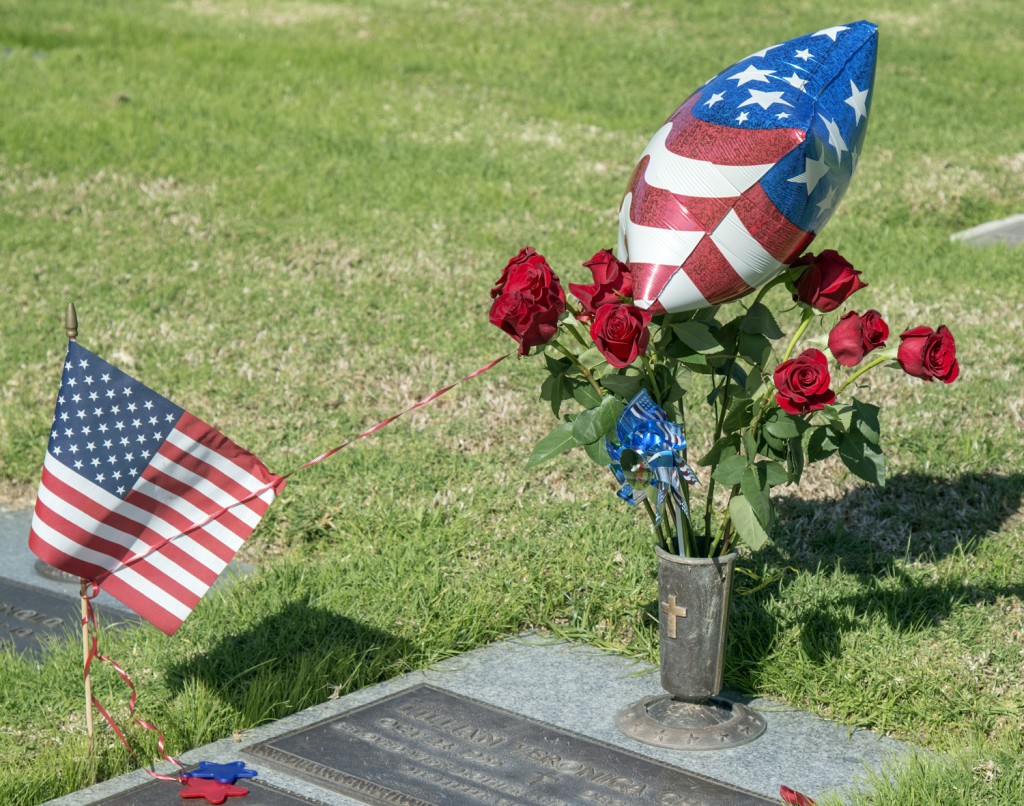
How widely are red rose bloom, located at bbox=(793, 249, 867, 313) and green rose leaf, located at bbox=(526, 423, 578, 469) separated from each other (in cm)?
79

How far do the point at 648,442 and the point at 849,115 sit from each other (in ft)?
3.69

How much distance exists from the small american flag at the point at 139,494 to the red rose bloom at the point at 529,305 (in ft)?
2.72

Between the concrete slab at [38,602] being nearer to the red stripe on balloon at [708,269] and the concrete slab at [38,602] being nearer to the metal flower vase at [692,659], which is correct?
the metal flower vase at [692,659]

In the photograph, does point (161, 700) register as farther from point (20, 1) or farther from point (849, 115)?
point (20, 1)

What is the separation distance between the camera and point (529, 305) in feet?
12.0

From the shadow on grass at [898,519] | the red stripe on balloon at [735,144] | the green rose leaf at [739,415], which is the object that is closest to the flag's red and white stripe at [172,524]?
the green rose leaf at [739,415]

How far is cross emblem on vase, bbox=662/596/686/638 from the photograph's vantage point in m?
4.02

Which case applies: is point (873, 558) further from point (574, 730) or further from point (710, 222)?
point (710, 222)

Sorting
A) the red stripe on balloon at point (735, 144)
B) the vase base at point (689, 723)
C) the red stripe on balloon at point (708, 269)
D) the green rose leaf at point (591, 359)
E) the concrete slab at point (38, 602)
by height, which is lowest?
the concrete slab at point (38, 602)

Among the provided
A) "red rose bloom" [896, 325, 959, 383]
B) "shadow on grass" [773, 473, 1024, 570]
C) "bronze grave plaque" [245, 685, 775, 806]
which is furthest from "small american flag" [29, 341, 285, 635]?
"shadow on grass" [773, 473, 1024, 570]

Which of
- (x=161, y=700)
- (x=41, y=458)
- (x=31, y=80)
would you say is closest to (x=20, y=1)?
(x=31, y=80)

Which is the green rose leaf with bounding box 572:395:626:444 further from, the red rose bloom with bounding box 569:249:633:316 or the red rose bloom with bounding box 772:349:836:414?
the red rose bloom with bounding box 772:349:836:414

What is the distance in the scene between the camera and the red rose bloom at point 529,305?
3.67 meters

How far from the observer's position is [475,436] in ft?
21.2
